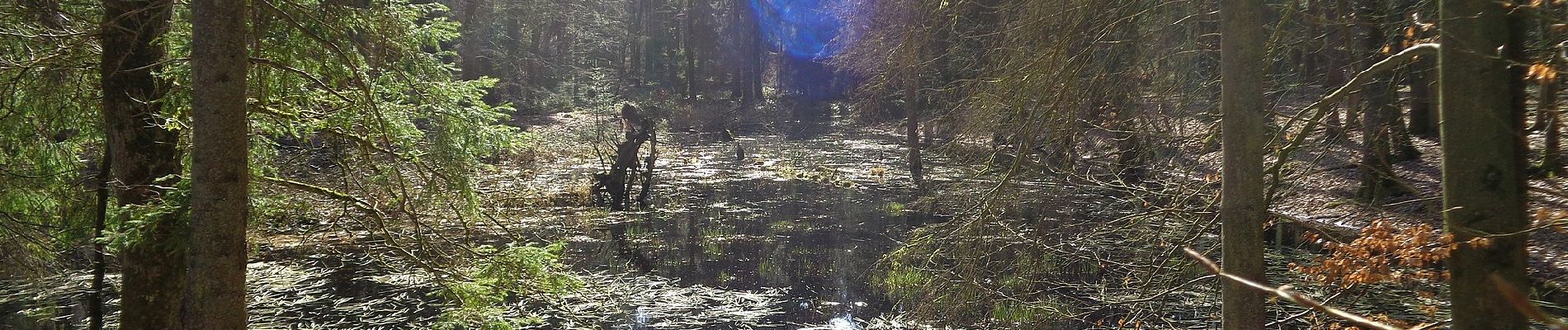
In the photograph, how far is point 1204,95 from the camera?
870 centimetres

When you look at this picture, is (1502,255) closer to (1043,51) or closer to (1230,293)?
(1230,293)

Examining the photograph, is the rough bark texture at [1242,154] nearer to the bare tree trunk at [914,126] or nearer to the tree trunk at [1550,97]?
the tree trunk at [1550,97]

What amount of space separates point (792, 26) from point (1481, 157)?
4551cm

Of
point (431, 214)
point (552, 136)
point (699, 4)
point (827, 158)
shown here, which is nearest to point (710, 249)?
point (431, 214)

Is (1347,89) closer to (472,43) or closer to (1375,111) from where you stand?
(1375,111)

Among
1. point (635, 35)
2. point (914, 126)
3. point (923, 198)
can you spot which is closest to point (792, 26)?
point (635, 35)

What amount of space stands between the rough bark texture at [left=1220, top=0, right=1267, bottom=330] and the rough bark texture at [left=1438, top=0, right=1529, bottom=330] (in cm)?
90

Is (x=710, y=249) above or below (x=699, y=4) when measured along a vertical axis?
below

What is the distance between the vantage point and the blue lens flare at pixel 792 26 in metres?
47.4

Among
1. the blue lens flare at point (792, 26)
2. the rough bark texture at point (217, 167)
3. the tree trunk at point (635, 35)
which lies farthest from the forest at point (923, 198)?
the tree trunk at point (635, 35)

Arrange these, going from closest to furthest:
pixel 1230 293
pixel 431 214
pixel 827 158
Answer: pixel 1230 293, pixel 431 214, pixel 827 158

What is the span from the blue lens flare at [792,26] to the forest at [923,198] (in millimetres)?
32172

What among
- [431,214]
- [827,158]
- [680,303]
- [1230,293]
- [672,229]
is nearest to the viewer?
[1230,293]

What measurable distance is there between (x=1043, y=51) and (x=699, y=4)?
1642 inches
